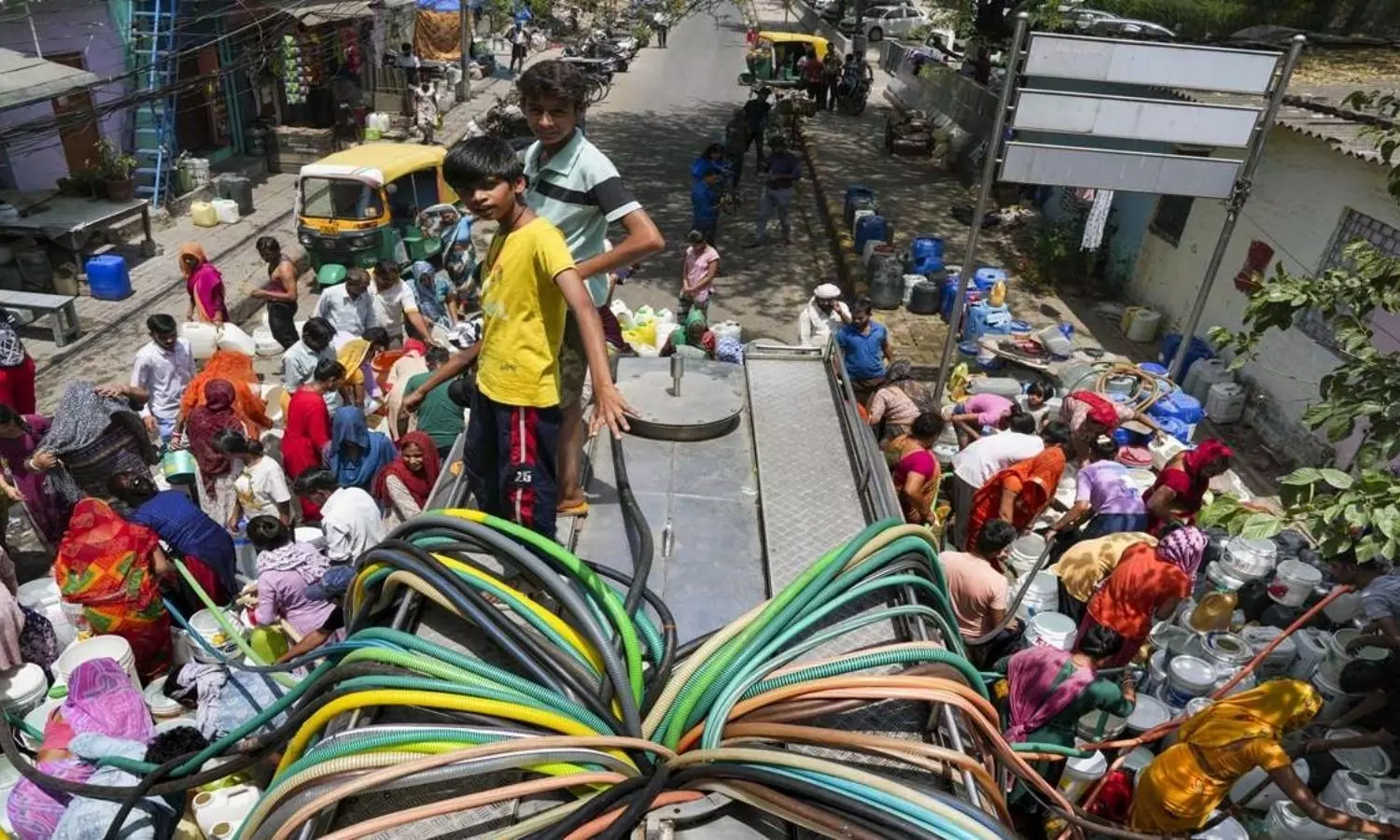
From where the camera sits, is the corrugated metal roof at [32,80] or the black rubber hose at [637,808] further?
the corrugated metal roof at [32,80]

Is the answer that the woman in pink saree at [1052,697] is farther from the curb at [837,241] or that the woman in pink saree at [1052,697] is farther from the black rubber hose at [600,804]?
the curb at [837,241]

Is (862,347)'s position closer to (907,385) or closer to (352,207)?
(907,385)

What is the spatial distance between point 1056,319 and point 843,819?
11.1 m

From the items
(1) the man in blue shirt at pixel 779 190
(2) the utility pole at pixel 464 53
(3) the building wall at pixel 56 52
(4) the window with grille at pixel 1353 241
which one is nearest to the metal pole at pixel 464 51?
(2) the utility pole at pixel 464 53

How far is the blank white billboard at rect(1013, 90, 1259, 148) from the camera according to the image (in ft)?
22.9

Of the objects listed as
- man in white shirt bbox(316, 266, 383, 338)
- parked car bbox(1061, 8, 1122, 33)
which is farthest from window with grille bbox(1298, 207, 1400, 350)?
man in white shirt bbox(316, 266, 383, 338)

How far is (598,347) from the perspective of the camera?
2.65 metres

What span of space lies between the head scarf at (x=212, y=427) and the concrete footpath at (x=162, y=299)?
4.14 m

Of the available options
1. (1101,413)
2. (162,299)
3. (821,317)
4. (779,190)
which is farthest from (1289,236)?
(162,299)

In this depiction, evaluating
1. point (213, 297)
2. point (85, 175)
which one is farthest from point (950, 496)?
point (85, 175)

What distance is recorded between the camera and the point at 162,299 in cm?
1109

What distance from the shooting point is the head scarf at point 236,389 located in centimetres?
622

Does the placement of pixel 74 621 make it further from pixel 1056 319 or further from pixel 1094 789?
pixel 1056 319

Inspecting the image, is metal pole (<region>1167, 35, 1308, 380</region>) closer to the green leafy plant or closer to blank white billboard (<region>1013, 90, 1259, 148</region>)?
blank white billboard (<region>1013, 90, 1259, 148</region>)
